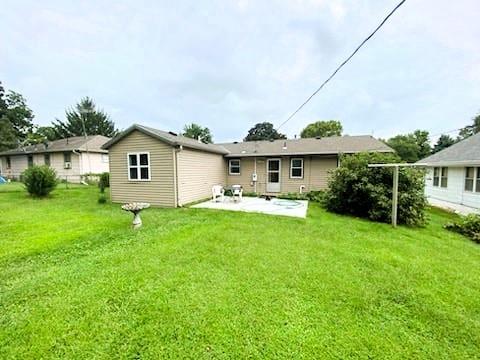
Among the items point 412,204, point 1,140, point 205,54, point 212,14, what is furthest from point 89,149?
point 412,204

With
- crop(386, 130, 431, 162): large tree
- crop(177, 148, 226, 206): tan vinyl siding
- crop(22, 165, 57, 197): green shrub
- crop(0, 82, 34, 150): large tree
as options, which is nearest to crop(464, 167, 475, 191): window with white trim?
crop(177, 148, 226, 206): tan vinyl siding

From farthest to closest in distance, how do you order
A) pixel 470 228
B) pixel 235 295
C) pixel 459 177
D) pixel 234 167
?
pixel 234 167 → pixel 459 177 → pixel 470 228 → pixel 235 295

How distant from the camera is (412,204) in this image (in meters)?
7.79

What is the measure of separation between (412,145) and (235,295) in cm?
3725

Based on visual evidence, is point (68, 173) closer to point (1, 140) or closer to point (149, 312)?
point (1, 140)

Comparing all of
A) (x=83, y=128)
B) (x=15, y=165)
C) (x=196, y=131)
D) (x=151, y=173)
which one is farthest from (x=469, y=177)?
(x=196, y=131)

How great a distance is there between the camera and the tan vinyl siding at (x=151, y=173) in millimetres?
9484

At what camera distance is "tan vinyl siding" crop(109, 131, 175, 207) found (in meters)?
9.48

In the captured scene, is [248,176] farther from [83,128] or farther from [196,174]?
[83,128]

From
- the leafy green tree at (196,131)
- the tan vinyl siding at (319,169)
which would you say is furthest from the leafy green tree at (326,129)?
the tan vinyl siding at (319,169)

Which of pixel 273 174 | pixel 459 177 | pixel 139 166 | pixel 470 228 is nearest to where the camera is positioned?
pixel 470 228

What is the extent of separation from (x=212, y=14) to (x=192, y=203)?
767cm

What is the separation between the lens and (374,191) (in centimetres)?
820

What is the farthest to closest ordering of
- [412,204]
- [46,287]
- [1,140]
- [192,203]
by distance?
1. [1,140]
2. [192,203]
3. [412,204]
4. [46,287]
